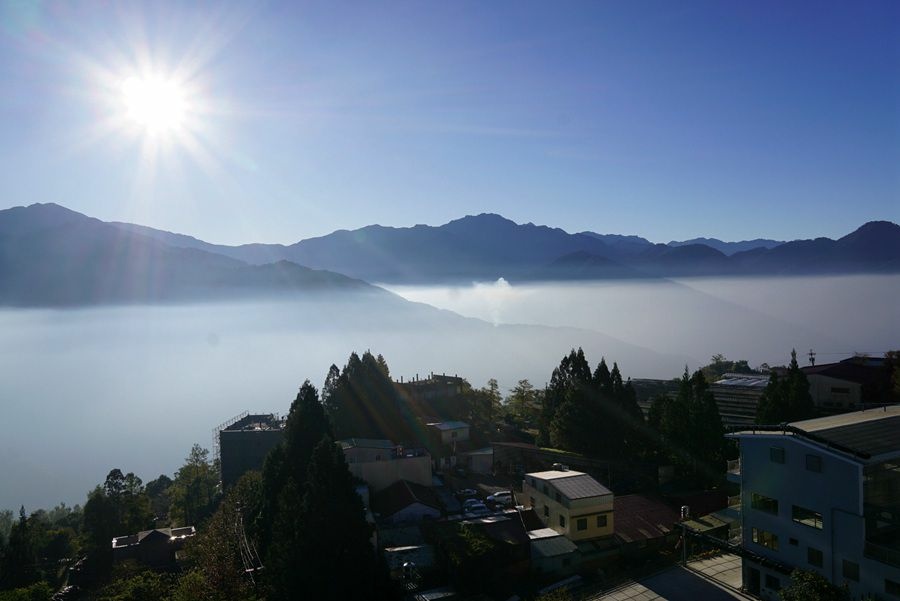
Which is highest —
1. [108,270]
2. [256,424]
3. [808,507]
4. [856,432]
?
[108,270]

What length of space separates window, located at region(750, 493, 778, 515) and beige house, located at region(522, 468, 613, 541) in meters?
3.46

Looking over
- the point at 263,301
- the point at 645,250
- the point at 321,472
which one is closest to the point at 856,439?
the point at 321,472

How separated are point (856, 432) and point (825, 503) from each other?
3.94 feet

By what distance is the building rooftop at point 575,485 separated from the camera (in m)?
11.8

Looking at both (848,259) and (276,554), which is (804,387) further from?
(848,259)

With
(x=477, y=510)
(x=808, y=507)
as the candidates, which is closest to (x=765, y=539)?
(x=808, y=507)

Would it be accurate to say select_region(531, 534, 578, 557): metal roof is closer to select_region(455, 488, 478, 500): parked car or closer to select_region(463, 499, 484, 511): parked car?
select_region(463, 499, 484, 511): parked car

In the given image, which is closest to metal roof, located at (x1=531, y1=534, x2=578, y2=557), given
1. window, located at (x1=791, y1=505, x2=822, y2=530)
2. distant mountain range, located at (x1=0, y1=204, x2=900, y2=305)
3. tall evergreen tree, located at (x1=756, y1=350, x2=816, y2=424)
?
window, located at (x1=791, y1=505, x2=822, y2=530)

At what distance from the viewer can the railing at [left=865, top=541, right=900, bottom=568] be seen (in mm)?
6910

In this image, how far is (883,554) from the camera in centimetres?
704

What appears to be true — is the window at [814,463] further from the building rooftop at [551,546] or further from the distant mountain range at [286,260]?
the distant mountain range at [286,260]

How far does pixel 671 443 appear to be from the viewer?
15469 millimetres

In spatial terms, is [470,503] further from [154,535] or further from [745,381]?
[745,381]

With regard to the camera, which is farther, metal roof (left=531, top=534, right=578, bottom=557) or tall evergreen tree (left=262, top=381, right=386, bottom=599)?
metal roof (left=531, top=534, right=578, bottom=557)
